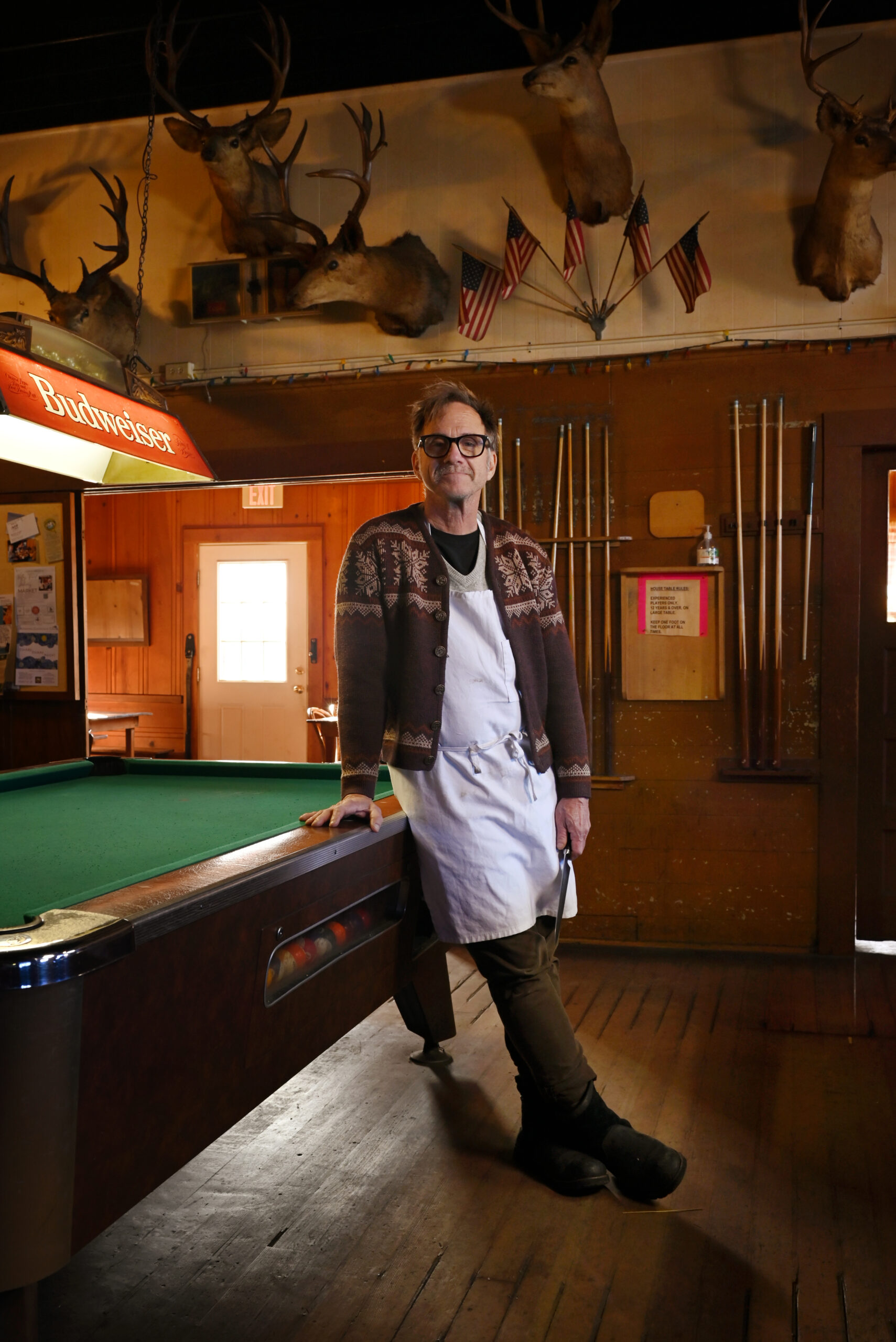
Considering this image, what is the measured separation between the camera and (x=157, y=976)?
1.51 meters

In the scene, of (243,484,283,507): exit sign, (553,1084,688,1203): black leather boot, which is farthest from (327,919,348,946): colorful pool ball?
(243,484,283,507): exit sign

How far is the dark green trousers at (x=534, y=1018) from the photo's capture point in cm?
238

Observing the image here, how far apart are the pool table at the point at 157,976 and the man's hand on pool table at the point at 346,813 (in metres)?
0.03

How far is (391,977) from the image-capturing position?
2.39 meters

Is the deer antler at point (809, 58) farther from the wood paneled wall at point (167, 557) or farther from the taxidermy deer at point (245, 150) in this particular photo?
the wood paneled wall at point (167, 557)

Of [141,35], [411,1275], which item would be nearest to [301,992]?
[411,1275]

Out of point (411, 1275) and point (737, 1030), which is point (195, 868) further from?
point (737, 1030)

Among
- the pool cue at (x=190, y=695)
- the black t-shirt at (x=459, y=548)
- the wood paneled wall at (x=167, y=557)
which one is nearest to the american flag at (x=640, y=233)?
the black t-shirt at (x=459, y=548)

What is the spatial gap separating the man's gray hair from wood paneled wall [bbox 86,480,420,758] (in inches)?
202

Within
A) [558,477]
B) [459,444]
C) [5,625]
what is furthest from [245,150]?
[459,444]

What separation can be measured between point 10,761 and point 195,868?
3947mm

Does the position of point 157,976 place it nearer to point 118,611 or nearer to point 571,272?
point 571,272

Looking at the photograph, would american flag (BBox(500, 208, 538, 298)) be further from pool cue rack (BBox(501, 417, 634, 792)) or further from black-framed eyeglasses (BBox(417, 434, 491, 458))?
black-framed eyeglasses (BBox(417, 434, 491, 458))

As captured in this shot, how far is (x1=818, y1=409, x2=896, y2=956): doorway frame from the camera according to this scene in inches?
167
